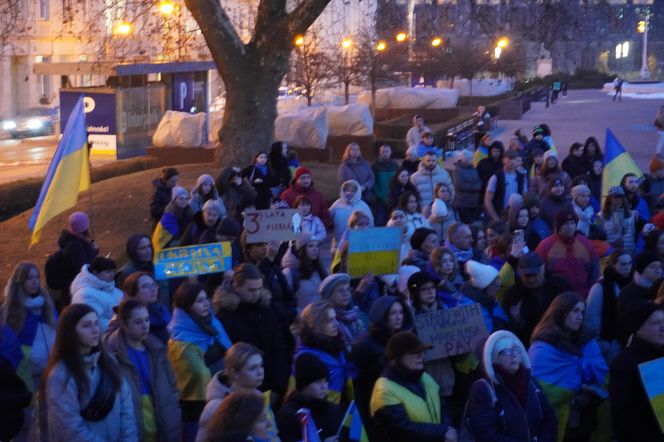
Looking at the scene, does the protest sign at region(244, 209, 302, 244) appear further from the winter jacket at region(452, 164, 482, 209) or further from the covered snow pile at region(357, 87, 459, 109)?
the covered snow pile at region(357, 87, 459, 109)

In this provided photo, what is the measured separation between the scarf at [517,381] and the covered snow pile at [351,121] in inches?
763

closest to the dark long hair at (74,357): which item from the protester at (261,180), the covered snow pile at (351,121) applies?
the protester at (261,180)

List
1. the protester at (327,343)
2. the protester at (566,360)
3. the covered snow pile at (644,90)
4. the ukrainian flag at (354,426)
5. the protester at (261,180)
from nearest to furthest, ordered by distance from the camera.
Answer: the ukrainian flag at (354,426), the protester at (327,343), the protester at (566,360), the protester at (261,180), the covered snow pile at (644,90)

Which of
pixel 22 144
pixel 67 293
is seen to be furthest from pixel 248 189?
pixel 22 144

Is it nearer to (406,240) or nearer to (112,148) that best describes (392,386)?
(406,240)

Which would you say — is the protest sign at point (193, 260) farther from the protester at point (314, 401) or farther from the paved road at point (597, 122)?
the paved road at point (597, 122)

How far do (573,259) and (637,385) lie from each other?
9.83ft

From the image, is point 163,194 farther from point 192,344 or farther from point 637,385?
point 637,385

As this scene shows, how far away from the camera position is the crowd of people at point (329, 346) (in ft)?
17.6

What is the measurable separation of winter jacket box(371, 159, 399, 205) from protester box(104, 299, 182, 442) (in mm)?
8080

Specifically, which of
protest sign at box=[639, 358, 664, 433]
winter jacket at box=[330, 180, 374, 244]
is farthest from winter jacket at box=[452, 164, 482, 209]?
protest sign at box=[639, 358, 664, 433]

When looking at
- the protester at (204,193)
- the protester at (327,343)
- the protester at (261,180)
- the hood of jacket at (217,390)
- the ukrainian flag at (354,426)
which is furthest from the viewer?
the protester at (261,180)

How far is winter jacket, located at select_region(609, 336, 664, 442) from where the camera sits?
19.4 ft

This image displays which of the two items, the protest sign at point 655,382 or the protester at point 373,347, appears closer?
the protest sign at point 655,382
